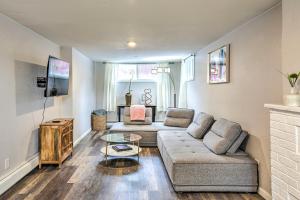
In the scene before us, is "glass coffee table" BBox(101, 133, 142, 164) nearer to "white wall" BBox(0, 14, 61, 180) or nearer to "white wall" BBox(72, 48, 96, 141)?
"white wall" BBox(0, 14, 61, 180)

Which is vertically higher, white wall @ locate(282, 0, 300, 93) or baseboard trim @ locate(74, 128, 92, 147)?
white wall @ locate(282, 0, 300, 93)

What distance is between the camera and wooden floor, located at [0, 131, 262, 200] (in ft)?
9.53

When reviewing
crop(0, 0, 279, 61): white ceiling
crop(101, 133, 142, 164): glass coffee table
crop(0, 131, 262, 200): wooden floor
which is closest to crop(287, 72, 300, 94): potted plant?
crop(0, 0, 279, 61): white ceiling

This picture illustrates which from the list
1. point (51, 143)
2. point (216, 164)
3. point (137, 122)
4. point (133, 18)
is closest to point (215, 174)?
point (216, 164)

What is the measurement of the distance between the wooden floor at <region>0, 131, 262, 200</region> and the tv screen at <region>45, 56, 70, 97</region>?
125cm

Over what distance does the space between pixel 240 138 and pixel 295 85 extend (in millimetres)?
1284

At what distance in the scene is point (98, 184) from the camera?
3273 millimetres

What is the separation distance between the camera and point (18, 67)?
3.40 meters

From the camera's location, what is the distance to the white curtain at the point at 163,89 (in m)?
7.95

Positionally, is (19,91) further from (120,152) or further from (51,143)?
(120,152)

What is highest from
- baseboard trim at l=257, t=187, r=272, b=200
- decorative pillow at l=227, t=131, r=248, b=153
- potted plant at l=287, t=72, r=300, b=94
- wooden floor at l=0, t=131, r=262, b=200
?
potted plant at l=287, t=72, r=300, b=94

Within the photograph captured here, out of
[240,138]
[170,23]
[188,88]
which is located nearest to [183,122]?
[188,88]

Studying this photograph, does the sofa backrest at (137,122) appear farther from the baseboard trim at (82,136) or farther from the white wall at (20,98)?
the white wall at (20,98)

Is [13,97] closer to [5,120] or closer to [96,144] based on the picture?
[5,120]
